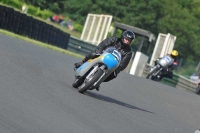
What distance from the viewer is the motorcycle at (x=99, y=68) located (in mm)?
12772

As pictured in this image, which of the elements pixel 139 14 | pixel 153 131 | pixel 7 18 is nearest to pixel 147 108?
pixel 153 131

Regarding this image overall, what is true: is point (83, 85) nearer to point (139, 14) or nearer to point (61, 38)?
point (61, 38)

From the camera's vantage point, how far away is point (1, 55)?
14438 mm

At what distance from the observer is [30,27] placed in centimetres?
2761

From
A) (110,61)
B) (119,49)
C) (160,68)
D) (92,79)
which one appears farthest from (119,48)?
(160,68)

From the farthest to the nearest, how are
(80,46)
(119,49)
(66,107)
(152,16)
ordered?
(152,16)
(80,46)
(119,49)
(66,107)

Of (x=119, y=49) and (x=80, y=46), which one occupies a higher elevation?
(x=119, y=49)

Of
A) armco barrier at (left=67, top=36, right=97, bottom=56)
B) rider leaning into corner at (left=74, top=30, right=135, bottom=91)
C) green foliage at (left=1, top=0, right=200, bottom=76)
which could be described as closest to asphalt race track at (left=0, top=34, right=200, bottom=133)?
rider leaning into corner at (left=74, top=30, right=135, bottom=91)

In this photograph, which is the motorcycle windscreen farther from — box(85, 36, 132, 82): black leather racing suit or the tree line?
the tree line

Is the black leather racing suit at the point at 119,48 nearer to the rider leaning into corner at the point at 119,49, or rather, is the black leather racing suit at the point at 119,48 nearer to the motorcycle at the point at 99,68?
the rider leaning into corner at the point at 119,49

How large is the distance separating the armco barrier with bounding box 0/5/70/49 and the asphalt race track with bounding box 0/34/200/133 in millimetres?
8098

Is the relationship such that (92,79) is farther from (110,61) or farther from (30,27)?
(30,27)

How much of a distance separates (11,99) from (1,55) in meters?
5.19

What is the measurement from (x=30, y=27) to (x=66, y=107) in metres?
17.4
